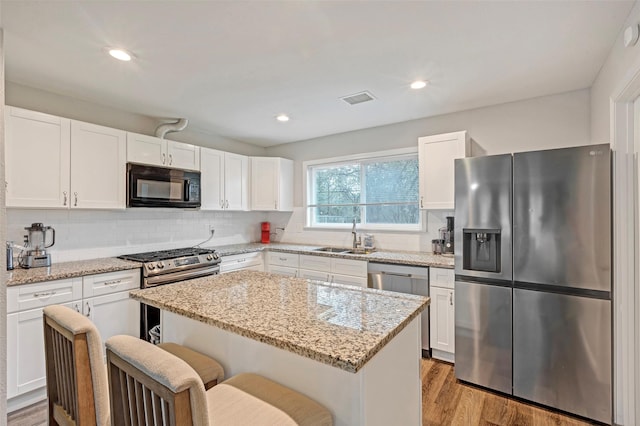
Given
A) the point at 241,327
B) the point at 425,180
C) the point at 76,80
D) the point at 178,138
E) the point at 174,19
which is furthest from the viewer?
the point at 178,138

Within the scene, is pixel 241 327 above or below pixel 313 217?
below

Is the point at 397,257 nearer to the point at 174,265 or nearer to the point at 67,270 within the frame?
the point at 174,265

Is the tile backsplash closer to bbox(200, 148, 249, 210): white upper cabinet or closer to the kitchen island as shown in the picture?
bbox(200, 148, 249, 210): white upper cabinet

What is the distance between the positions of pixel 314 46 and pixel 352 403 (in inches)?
78.0

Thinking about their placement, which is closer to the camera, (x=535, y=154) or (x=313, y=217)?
(x=535, y=154)

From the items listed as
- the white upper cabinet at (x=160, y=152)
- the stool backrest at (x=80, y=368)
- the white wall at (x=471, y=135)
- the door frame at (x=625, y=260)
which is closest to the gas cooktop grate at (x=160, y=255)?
the white upper cabinet at (x=160, y=152)

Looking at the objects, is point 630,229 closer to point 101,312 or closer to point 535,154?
point 535,154

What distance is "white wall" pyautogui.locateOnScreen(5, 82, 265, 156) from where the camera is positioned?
2.63 metres

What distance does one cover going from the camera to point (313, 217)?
457 cm

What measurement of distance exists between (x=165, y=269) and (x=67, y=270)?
72 centimetres

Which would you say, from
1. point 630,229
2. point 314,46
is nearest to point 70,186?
point 314,46

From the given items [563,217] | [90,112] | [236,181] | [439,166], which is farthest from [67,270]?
[563,217]

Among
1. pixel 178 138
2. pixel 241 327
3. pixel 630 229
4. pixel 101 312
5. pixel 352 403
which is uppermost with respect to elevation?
pixel 178 138

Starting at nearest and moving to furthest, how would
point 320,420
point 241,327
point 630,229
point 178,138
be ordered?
point 320,420, point 241,327, point 630,229, point 178,138
